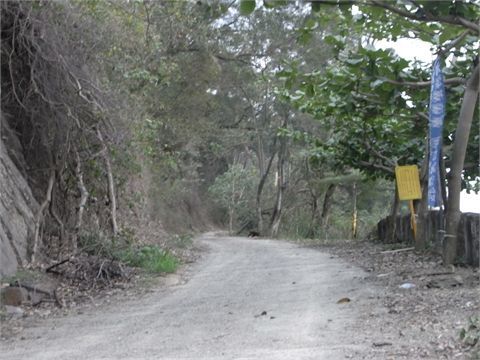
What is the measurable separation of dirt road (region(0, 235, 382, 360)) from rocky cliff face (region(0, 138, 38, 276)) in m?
2.31

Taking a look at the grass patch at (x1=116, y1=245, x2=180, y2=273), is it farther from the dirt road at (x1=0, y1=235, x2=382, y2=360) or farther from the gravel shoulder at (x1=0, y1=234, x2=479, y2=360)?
the dirt road at (x1=0, y1=235, x2=382, y2=360)

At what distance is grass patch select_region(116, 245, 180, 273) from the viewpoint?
14303mm

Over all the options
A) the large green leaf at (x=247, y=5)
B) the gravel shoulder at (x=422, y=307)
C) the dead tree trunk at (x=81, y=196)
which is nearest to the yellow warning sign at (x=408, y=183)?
the gravel shoulder at (x=422, y=307)

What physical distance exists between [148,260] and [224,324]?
21.1 ft

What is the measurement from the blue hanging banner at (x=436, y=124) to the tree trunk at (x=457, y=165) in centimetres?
33

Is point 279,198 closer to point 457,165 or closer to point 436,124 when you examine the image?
point 457,165

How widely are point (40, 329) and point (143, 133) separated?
31.1ft

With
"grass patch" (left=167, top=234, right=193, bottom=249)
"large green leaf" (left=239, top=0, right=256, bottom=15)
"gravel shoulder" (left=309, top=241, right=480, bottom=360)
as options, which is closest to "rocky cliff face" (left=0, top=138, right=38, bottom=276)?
"gravel shoulder" (left=309, top=241, right=480, bottom=360)

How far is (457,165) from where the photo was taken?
11.9 meters

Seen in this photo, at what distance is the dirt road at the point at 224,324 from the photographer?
23.1 feet

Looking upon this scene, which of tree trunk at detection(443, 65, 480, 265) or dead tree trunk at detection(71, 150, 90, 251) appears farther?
dead tree trunk at detection(71, 150, 90, 251)

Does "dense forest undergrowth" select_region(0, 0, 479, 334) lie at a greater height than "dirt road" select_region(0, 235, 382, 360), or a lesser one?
greater

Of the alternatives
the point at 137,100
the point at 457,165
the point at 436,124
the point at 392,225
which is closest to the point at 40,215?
the point at 137,100

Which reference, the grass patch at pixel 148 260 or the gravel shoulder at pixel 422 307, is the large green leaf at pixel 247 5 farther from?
the grass patch at pixel 148 260
